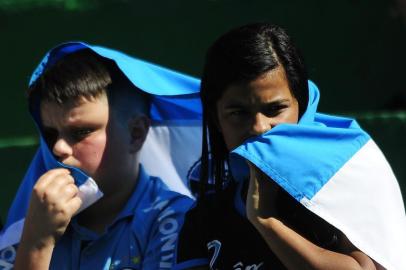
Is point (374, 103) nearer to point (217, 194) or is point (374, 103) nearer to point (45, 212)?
point (217, 194)

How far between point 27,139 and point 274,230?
5.36 ft

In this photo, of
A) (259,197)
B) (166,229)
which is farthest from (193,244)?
(259,197)

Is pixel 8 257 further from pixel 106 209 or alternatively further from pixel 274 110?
pixel 274 110

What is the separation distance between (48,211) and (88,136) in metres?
0.25

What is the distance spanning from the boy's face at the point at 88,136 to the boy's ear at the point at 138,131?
0.06m

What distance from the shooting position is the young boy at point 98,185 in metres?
2.24

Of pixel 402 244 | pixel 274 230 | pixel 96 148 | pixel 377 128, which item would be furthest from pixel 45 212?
pixel 377 128

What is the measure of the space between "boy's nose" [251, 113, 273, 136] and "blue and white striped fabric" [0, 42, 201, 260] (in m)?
0.42

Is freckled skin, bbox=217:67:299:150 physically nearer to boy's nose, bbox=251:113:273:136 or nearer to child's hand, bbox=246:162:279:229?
boy's nose, bbox=251:113:273:136

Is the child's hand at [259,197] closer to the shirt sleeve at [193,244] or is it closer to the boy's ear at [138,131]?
the shirt sleeve at [193,244]

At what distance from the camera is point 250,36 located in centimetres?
212

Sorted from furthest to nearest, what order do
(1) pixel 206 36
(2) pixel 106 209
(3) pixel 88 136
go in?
1. (1) pixel 206 36
2. (2) pixel 106 209
3. (3) pixel 88 136

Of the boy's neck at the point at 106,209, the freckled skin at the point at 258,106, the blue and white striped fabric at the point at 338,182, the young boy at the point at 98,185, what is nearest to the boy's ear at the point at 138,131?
the young boy at the point at 98,185

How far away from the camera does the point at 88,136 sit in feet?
7.65
